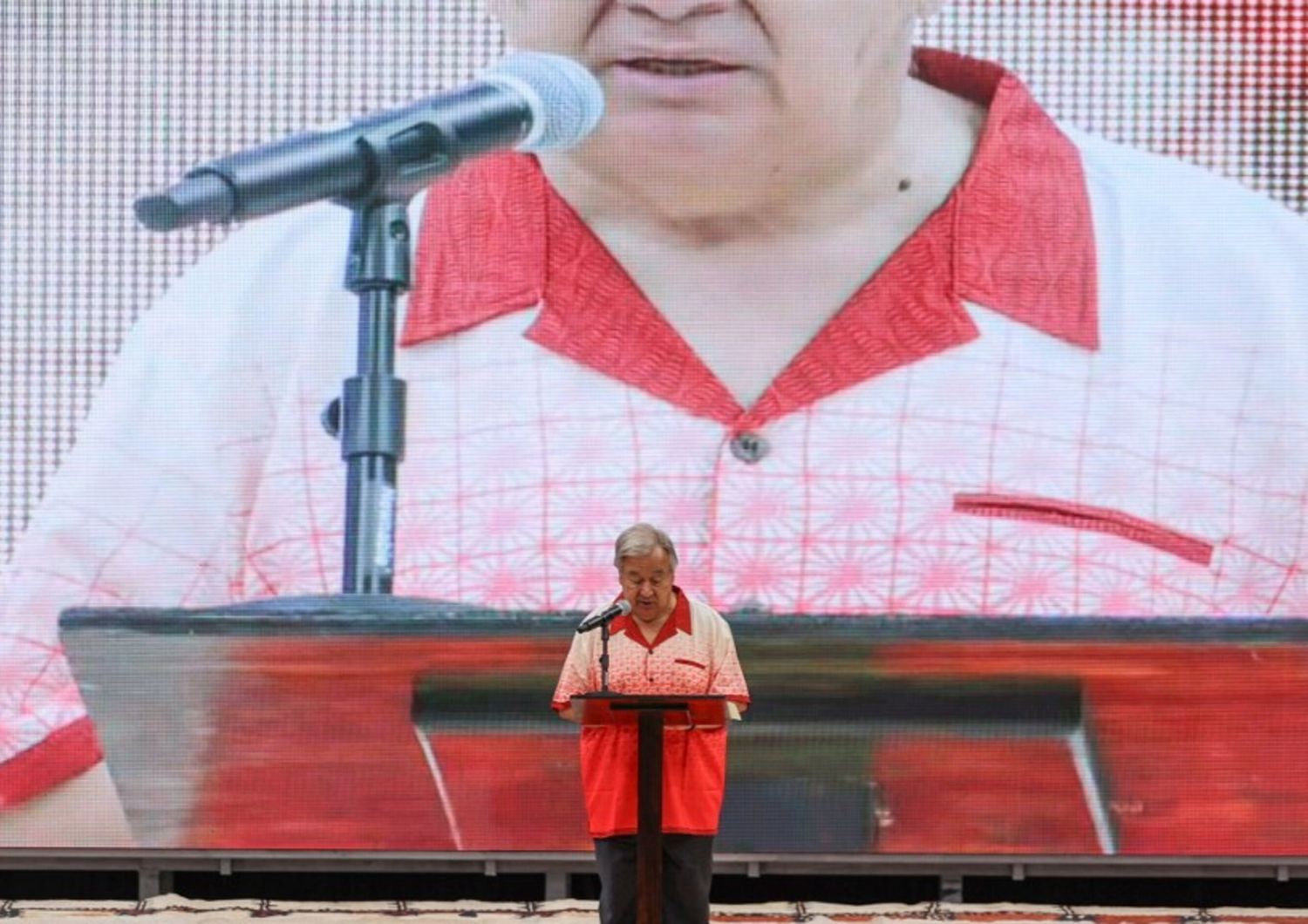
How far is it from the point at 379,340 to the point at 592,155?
66 cm

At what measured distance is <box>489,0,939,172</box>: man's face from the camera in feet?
15.4

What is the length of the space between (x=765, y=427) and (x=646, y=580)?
155 cm

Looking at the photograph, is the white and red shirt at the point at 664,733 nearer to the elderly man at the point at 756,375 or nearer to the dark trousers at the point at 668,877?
the dark trousers at the point at 668,877

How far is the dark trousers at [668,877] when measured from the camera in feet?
10.8

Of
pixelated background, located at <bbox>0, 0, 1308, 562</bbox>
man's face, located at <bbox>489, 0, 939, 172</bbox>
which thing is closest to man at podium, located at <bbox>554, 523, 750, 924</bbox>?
man's face, located at <bbox>489, 0, 939, 172</bbox>

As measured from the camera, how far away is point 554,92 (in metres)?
4.79

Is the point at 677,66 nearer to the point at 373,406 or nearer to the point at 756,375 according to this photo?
the point at 756,375

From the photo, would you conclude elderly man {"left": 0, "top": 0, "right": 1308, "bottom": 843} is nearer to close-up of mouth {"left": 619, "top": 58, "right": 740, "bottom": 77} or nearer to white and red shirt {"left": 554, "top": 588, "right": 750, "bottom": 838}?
close-up of mouth {"left": 619, "top": 58, "right": 740, "bottom": 77}

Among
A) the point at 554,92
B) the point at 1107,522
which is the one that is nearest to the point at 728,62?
the point at 554,92

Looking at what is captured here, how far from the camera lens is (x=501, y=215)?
4.82m

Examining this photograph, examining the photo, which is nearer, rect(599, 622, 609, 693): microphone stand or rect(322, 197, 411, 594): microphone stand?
rect(599, 622, 609, 693): microphone stand

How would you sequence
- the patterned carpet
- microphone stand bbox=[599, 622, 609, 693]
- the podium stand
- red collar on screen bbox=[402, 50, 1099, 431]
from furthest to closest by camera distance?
1. red collar on screen bbox=[402, 50, 1099, 431]
2. the patterned carpet
3. microphone stand bbox=[599, 622, 609, 693]
4. the podium stand

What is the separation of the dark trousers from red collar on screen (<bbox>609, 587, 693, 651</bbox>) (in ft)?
1.03

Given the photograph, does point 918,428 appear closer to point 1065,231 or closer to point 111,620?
point 1065,231
